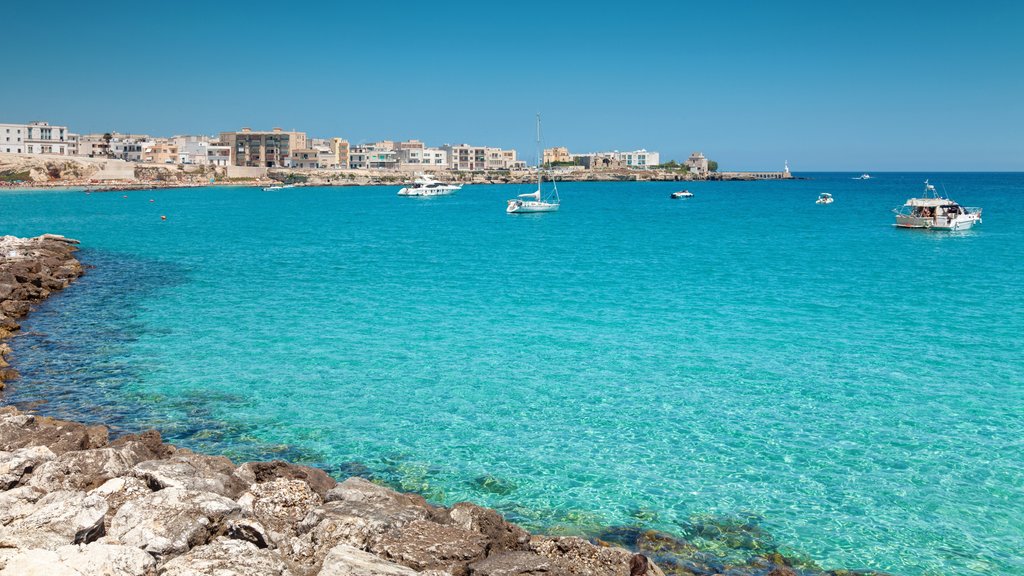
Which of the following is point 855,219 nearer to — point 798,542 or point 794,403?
point 794,403

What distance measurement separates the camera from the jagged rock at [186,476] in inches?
331

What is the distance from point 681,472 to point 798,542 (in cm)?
216

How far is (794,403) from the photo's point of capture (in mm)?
13453

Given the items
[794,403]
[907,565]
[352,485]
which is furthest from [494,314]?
[907,565]

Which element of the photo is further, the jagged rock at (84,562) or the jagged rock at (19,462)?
the jagged rock at (19,462)

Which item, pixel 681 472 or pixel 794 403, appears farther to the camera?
pixel 794 403

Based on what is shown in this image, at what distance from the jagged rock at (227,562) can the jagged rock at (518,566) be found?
1675 millimetres

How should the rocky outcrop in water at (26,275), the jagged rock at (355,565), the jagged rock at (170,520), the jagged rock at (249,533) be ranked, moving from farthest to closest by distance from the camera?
the rocky outcrop in water at (26,275), the jagged rock at (249,533), the jagged rock at (170,520), the jagged rock at (355,565)

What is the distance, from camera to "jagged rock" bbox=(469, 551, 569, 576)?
6629 mm

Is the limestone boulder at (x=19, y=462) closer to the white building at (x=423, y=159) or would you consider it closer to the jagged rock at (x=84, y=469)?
the jagged rock at (x=84, y=469)

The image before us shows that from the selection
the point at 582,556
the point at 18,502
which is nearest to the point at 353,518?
the point at 582,556

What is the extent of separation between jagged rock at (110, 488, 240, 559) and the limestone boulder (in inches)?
73.4

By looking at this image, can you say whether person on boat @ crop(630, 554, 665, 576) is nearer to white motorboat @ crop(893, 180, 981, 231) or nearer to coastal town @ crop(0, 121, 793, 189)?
white motorboat @ crop(893, 180, 981, 231)

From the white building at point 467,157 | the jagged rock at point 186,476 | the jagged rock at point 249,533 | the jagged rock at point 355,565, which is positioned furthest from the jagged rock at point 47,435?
the white building at point 467,157
